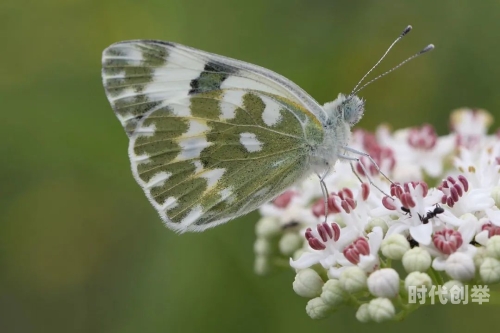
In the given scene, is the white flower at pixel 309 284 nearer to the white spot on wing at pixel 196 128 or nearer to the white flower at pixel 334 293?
the white flower at pixel 334 293

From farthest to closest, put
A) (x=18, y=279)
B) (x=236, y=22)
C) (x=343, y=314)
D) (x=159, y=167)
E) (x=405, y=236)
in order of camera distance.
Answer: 1. (x=236, y=22)
2. (x=18, y=279)
3. (x=343, y=314)
4. (x=159, y=167)
5. (x=405, y=236)

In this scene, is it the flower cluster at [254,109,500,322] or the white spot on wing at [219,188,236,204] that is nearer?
the flower cluster at [254,109,500,322]

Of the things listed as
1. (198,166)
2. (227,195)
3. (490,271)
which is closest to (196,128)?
(198,166)

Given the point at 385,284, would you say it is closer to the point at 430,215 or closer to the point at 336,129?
the point at 430,215

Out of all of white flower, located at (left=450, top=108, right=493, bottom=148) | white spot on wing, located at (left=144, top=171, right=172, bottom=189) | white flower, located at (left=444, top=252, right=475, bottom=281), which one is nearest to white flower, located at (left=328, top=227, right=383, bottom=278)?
white flower, located at (left=444, top=252, right=475, bottom=281)

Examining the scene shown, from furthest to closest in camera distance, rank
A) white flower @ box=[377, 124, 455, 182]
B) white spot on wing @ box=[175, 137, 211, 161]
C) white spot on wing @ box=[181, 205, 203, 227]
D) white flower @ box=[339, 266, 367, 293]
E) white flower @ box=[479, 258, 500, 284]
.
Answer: white flower @ box=[377, 124, 455, 182], white spot on wing @ box=[175, 137, 211, 161], white spot on wing @ box=[181, 205, 203, 227], white flower @ box=[339, 266, 367, 293], white flower @ box=[479, 258, 500, 284]

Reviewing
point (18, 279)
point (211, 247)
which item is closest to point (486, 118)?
point (211, 247)

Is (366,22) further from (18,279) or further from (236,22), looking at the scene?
(18,279)

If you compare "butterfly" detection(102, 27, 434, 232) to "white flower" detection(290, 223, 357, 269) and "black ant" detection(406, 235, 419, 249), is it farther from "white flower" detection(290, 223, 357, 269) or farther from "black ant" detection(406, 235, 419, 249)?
"black ant" detection(406, 235, 419, 249)
